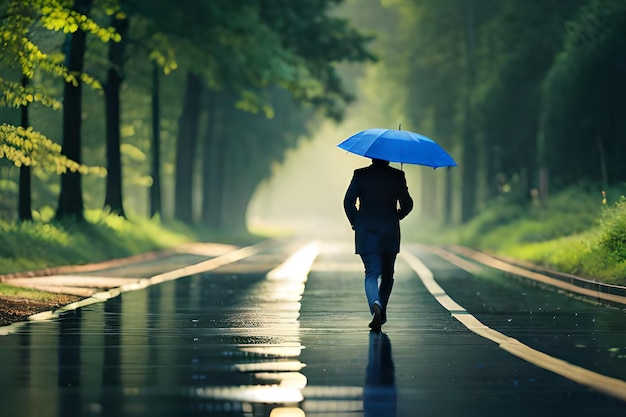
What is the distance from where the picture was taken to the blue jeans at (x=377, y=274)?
1689cm

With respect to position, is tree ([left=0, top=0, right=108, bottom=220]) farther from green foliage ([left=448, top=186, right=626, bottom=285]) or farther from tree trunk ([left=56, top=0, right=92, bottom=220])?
tree trunk ([left=56, top=0, right=92, bottom=220])

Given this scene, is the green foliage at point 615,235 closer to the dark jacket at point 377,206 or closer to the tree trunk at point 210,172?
the dark jacket at point 377,206

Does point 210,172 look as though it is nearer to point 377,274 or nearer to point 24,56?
point 24,56

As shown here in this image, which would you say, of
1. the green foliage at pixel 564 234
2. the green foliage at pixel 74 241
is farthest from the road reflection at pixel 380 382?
the green foliage at pixel 74 241

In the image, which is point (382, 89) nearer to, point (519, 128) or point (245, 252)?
point (519, 128)

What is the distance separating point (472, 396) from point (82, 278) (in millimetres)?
17694

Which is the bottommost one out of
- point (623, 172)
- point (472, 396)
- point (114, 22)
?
point (472, 396)

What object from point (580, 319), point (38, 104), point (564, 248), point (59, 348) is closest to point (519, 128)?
point (564, 248)

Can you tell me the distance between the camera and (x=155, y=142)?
5400 centimetres

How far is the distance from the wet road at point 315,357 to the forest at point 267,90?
5.91 m

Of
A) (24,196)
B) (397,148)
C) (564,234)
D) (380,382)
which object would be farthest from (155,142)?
(380,382)

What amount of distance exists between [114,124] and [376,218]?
2949 cm

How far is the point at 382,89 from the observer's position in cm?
8738

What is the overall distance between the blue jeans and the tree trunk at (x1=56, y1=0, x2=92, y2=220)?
2239 centimetres
